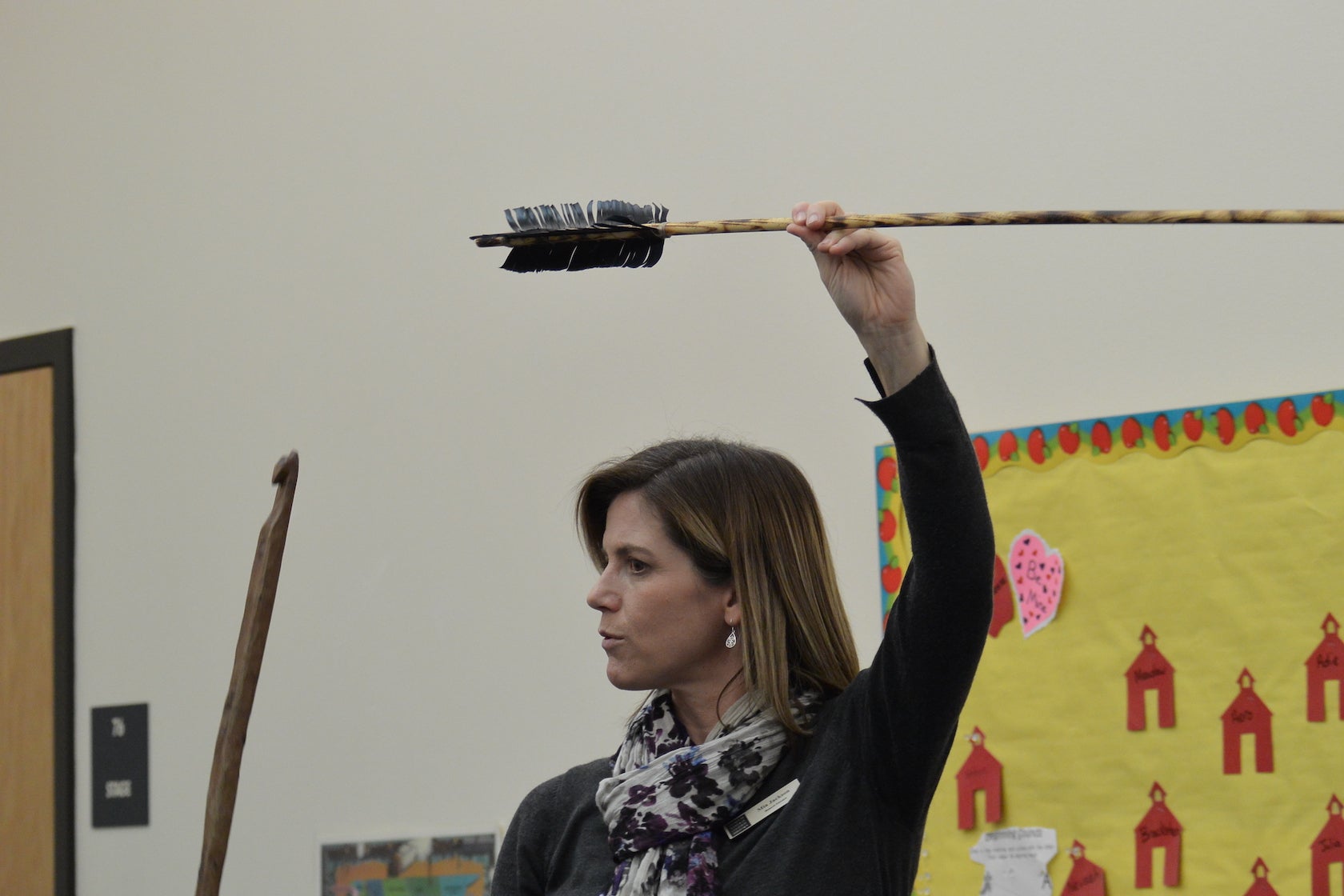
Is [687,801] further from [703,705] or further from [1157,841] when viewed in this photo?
[1157,841]

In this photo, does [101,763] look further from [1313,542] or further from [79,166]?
[1313,542]

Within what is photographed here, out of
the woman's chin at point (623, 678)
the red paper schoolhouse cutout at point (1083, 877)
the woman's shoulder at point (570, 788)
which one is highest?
the woman's chin at point (623, 678)

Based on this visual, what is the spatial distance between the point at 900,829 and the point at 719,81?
1509mm

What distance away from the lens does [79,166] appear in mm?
3320

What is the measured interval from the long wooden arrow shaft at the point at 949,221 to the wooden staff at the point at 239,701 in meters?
0.30

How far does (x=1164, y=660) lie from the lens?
2.02m

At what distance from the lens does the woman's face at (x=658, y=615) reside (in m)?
1.47

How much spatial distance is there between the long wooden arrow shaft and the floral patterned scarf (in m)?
0.44

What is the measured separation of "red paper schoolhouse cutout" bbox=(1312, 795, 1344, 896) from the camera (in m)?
1.86

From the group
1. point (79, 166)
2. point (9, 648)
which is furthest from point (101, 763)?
point (79, 166)

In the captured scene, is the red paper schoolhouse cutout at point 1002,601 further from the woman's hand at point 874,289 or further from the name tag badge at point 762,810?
the woman's hand at point 874,289

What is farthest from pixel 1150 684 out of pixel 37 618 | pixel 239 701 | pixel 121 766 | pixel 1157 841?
pixel 37 618

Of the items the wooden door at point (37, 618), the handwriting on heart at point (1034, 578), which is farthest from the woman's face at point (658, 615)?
the wooden door at point (37, 618)

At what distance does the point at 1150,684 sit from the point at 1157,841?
19 cm
